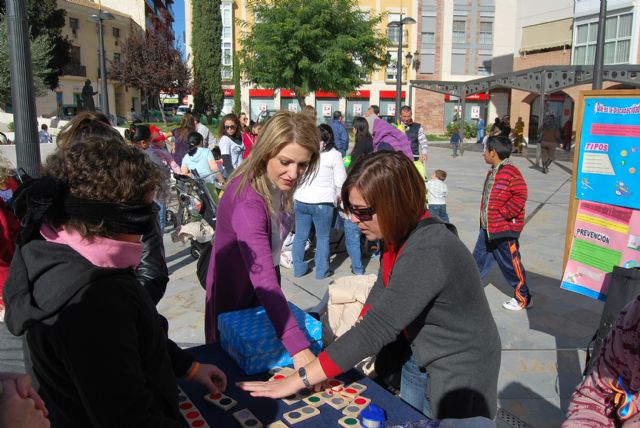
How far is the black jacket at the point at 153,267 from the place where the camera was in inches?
93.5

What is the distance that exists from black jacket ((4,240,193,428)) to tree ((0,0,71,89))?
96.7 ft

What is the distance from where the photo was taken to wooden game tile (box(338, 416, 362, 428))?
5.68ft

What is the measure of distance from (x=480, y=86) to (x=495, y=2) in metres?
23.4

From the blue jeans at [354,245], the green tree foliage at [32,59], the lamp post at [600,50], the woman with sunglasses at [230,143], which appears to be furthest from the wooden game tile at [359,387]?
the green tree foliage at [32,59]

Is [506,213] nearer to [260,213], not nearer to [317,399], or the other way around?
[260,213]

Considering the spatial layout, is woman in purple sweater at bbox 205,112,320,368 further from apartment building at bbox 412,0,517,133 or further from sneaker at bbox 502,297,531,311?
apartment building at bbox 412,0,517,133

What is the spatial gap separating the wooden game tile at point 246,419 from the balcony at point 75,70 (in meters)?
44.4

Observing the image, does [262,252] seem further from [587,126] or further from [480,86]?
[480,86]

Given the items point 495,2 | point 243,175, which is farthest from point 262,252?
point 495,2

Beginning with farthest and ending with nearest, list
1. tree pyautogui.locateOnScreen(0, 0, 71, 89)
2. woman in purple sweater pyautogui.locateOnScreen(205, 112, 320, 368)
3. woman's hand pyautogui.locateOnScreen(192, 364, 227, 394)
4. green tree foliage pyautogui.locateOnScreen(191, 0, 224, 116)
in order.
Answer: green tree foliage pyautogui.locateOnScreen(191, 0, 224, 116) < tree pyautogui.locateOnScreen(0, 0, 71, 89) < woman in purple sweater pyautogui.locateOnScreen(205, 112, 320, 368) < woman's hand pyautogui.locateOnScreen(192, 364, 227, 394)

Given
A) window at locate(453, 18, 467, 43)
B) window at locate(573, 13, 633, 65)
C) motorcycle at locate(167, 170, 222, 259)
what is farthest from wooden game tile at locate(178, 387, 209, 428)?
window at locate(453, 18, 467, 43)

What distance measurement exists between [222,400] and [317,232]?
4.34 metres

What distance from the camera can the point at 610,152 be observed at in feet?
11.9

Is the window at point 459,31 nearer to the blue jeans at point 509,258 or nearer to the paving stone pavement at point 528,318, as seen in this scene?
the paving stone pavement at point 528,318
